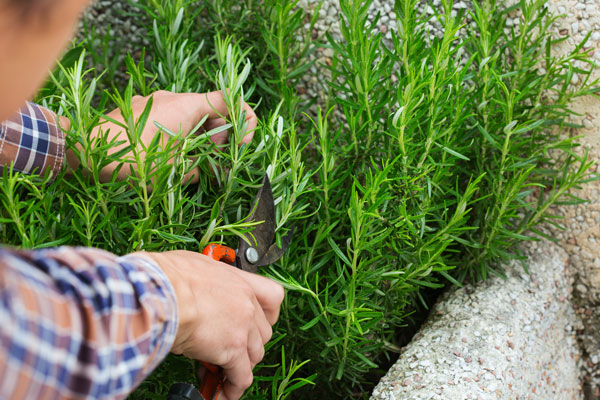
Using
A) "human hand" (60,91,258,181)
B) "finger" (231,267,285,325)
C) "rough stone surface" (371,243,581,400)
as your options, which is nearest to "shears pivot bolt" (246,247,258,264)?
"finger" (231,267,285,325)

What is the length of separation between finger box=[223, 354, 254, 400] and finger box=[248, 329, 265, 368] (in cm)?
1

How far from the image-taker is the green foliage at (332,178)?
0.99 m

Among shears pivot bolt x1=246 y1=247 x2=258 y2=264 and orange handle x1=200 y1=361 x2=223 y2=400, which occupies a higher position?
shears pivot bolt x1=246 y1=247 x2=258 y2=264

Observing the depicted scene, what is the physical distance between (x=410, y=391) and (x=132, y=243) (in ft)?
2.03

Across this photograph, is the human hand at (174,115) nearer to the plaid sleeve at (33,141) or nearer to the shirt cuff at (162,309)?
the plaid sleeve at (33,141)

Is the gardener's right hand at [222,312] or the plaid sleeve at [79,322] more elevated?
the plaid sleeve at [79,322]

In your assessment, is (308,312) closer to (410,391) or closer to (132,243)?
(410,391)

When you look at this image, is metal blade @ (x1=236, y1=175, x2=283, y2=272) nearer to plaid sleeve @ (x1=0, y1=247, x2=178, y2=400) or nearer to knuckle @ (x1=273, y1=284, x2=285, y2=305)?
knuckle @ (x1=273, y1=284, x2=285, y2=305)

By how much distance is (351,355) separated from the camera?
1.14 m

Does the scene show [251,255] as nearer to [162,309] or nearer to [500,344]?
[162,309]

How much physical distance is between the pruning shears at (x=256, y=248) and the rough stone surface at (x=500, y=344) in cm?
37

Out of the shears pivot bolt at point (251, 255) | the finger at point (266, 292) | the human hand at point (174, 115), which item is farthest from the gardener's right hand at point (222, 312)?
the human hand at point (174, 115)

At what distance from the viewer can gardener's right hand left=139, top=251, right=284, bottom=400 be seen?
694 mm

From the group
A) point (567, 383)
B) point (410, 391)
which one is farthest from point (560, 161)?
point (410, 391)
